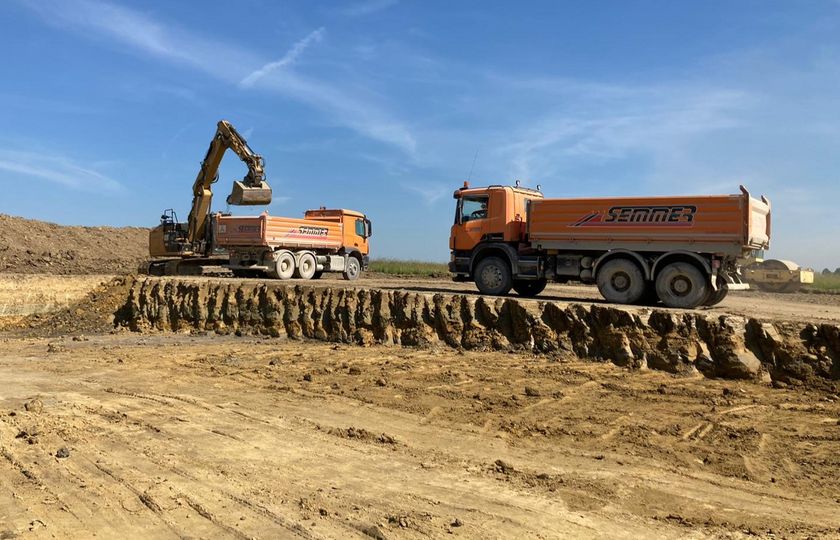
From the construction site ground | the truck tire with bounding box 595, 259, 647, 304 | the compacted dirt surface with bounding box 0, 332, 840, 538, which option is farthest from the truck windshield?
the compacted dirt surface with bounding box 0, 332, 840, 538

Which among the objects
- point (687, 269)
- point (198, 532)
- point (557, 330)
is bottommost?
point (198, 532)

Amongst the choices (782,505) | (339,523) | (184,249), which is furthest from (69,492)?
(184,249)

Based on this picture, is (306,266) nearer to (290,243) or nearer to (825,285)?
(290,243)

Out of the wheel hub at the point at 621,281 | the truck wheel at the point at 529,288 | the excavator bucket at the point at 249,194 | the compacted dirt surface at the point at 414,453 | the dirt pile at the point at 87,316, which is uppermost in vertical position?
the excavator bucket at the point at 249,194

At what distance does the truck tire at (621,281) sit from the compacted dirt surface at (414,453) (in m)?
4.04

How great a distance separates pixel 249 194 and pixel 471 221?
32.3 feet

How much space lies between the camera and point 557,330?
1219 centimetres

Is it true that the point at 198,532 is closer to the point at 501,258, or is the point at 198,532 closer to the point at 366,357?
the point at 366,357

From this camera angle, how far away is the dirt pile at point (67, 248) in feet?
107

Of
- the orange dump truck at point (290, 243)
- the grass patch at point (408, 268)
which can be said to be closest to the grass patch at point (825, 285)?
the grass patch at point (408, 268)

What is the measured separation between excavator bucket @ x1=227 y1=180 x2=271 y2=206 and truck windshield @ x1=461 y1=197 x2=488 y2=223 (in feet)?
30.6

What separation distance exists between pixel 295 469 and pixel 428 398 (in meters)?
3.40

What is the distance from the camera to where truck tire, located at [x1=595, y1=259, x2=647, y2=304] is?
14609 mm

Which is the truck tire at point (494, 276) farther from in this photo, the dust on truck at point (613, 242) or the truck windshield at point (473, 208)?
the truck windshield at point (473, 208)
